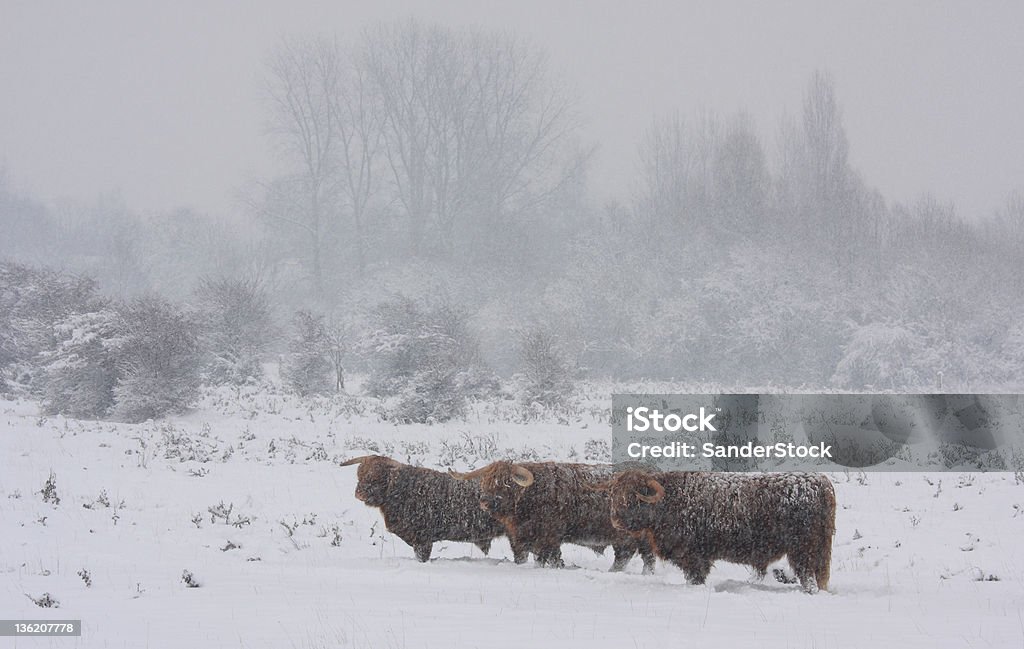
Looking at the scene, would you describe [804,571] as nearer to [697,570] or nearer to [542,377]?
[697,570]

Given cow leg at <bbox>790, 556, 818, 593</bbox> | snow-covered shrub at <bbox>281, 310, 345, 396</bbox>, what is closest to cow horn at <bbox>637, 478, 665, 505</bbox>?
cow leg at <bbox>790, 556, 818, 593</bbox>

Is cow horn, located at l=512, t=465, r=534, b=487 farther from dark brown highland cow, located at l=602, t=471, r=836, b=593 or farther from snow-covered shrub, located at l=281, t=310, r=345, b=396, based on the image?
snow-covered shrub, located at l=281, t=310, r=345, b=396

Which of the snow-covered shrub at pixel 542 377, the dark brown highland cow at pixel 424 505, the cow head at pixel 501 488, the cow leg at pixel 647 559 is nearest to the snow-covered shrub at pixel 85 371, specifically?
the snow-covered shrub at pixel 542 377

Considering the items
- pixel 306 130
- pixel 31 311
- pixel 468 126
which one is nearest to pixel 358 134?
pixel 306 130

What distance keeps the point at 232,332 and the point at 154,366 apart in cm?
813

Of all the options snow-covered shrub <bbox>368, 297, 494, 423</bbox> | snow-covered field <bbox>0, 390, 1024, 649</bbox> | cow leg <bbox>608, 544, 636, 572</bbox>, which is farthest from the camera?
snow-covered shrub <bbox>368, 297, 494, 423</bbox>

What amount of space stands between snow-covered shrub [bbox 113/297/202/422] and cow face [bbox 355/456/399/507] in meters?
13.5

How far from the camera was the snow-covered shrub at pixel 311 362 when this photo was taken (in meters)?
27.3

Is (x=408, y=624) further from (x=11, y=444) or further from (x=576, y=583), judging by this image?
(x=11, y=444)

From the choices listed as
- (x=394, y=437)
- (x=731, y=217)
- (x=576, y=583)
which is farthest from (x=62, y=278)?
(x=731, y=217)

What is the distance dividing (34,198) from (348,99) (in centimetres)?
3950

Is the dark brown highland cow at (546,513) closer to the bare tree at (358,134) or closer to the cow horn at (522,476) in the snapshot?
the cow horn at (522,476)

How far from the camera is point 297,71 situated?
6350 cm

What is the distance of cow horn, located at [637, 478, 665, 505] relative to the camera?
7.88m
